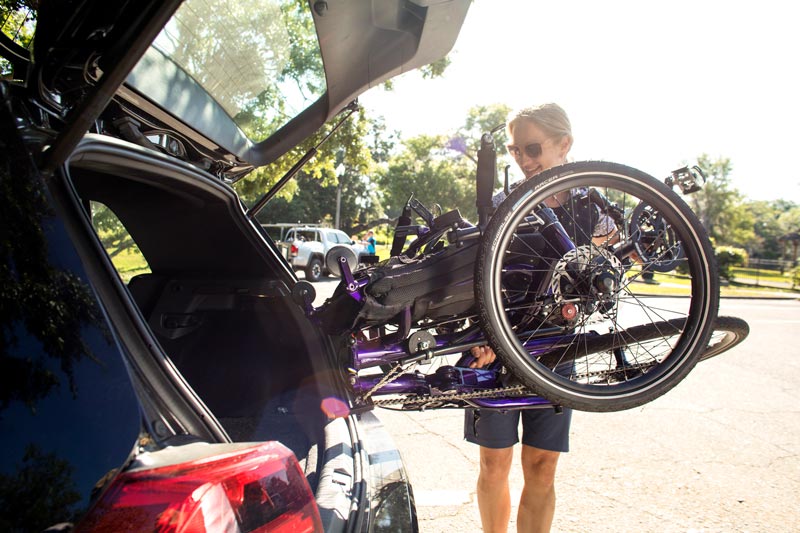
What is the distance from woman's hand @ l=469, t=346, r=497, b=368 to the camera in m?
2.05

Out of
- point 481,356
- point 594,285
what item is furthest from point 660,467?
point 594,285

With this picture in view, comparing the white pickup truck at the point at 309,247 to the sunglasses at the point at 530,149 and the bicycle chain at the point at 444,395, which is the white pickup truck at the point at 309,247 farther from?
the bicycle chain at the point at 444,395

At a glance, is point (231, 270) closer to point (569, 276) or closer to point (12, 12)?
point (12, 12)

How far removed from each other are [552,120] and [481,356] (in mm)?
1058

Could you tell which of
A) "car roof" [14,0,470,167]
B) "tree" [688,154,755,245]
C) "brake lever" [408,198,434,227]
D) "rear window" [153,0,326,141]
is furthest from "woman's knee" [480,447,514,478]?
"tree" [688,154,755,245]

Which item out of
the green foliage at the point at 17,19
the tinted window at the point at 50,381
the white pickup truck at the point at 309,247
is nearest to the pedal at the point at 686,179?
the tinted window at the point at 50,381

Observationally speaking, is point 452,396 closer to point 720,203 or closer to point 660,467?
point 660,467

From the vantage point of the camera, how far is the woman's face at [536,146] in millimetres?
2250

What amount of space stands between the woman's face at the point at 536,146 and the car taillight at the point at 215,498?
5.68ft

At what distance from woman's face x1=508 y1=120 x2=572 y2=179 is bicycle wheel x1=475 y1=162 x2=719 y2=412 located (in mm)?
312

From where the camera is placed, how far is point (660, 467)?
362cm

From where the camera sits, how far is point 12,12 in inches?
69.4

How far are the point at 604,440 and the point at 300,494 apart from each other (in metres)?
3.77

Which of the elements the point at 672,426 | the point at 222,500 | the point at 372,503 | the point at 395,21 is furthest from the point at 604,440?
the point at 222,500
